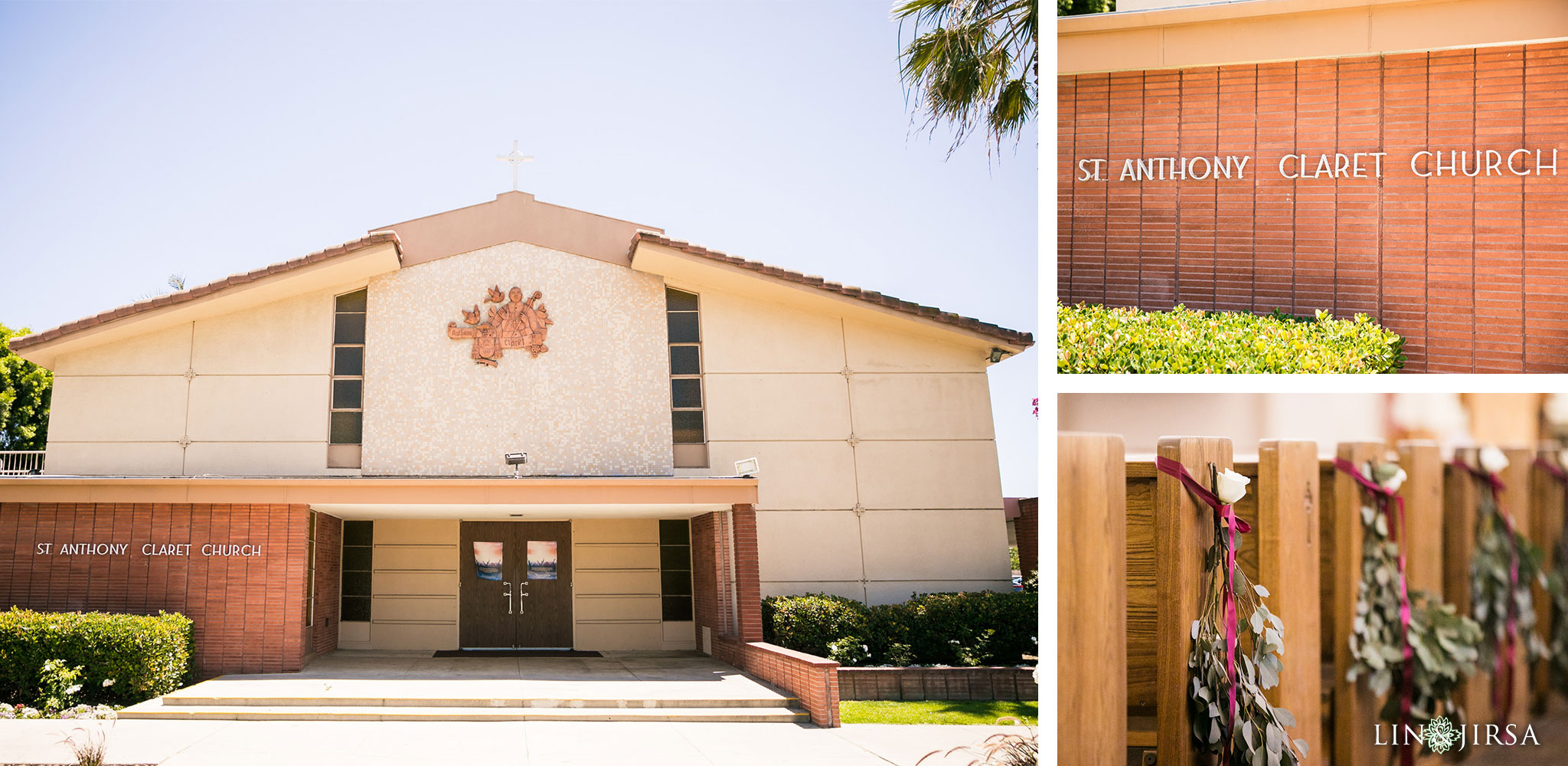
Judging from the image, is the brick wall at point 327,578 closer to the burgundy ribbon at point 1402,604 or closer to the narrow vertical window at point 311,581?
the narrow vertical window at point 311,581

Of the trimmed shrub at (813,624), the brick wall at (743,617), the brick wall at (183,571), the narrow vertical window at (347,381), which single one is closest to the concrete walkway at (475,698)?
the brick wall at (743,617)

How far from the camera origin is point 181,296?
1434cm

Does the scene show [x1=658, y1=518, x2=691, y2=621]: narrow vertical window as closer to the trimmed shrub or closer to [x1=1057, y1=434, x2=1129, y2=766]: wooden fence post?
the trimmed shrub

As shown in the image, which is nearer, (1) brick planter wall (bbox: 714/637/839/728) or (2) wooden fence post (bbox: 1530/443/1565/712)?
(2) wooden fence post (bbox: 1530/443/1565/712)

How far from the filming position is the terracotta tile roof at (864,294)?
589 inches

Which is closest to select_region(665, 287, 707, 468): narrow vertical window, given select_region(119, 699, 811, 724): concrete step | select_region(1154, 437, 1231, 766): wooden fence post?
select_region(119, 699, 811, 724): concrete step

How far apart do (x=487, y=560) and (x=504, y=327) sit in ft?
13.1

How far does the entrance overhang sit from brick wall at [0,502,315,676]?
28cm

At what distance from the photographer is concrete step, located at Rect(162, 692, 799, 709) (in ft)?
34.7

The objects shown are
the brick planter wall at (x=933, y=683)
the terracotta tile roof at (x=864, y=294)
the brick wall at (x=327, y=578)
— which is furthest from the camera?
the terracotta tile roof at (x=864, y=294)

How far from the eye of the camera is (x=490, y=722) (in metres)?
10.3

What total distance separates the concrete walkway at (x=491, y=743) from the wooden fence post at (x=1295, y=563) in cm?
603

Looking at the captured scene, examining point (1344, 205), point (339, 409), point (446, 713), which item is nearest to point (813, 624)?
point (446, 713)

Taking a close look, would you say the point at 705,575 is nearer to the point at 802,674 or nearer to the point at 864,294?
the point at 802,674
